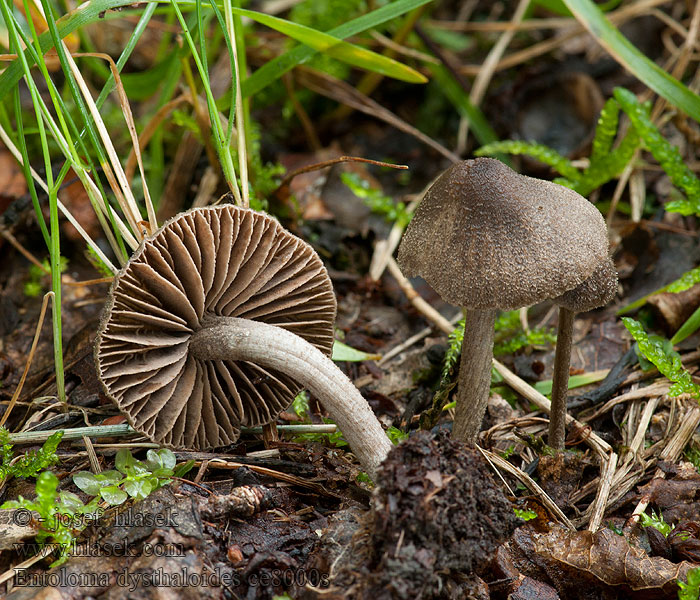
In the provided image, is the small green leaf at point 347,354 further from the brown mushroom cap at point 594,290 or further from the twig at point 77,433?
the brown mushroom cap at point 594,290

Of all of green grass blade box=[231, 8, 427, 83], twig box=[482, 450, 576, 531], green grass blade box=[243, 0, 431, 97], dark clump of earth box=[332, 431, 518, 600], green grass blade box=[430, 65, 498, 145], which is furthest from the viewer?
green grass blade box=[430, 65, 498, 145]

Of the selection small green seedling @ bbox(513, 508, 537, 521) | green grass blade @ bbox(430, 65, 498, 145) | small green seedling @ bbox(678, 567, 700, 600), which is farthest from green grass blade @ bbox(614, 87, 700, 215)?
small green seedling @ bbox(678, 567, 700, 600)

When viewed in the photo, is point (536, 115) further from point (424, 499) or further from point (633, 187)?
point (424, 499)

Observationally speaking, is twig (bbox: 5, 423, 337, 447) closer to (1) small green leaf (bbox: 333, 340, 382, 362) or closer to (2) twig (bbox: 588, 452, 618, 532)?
(1) small green leaf (bbox: 333, 340, 382, 362)

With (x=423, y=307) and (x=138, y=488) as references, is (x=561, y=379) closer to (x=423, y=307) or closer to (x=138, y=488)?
(x=423, y=307)

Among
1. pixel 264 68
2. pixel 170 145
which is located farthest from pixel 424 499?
pixel 170 145

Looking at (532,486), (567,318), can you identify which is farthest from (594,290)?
(532,486)

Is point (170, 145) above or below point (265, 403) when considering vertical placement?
above
